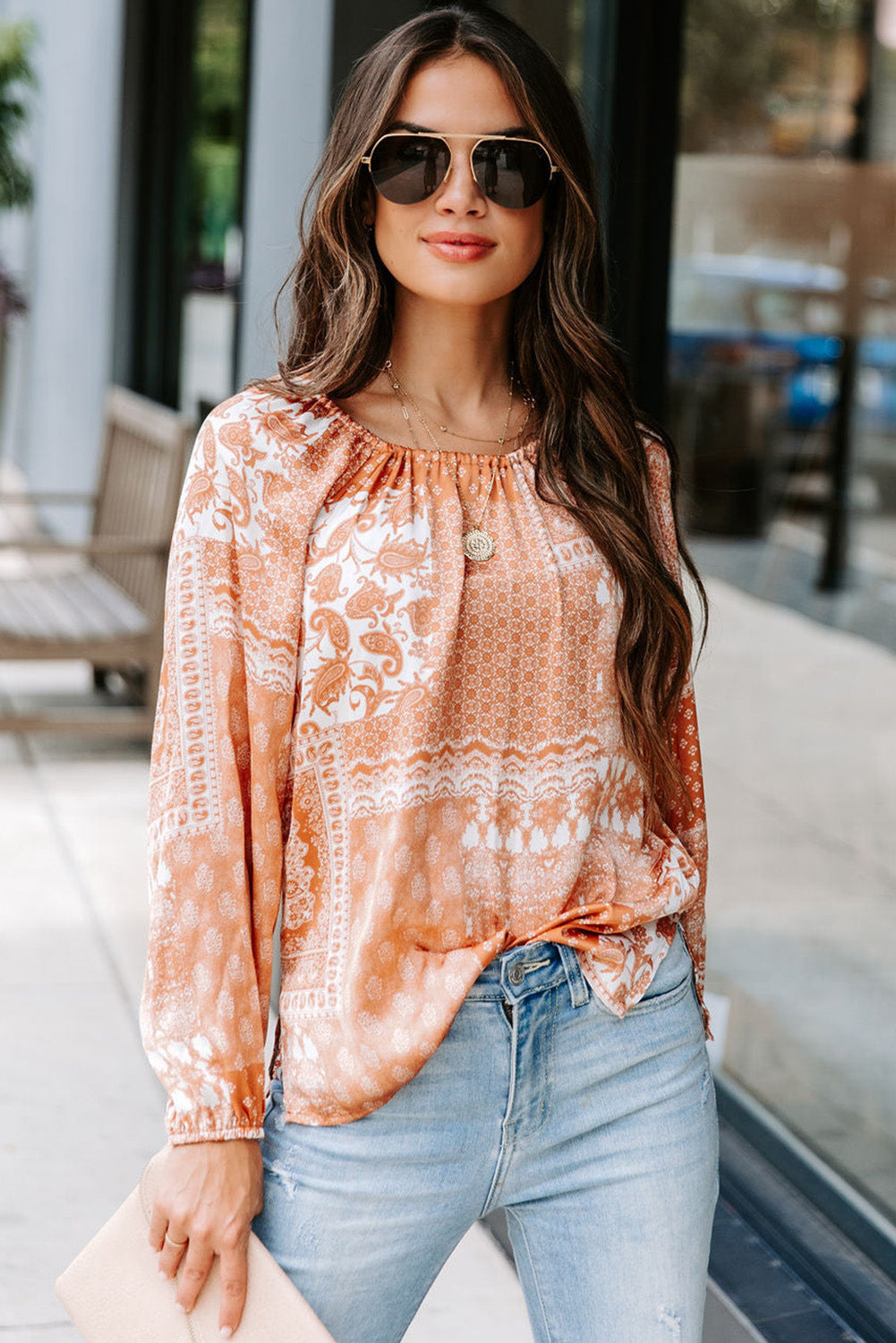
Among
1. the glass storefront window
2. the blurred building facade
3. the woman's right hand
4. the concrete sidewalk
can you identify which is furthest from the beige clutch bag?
the glass storefront window

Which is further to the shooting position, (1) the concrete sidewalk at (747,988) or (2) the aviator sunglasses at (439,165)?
(1) the concrete sidewalk at (747,988)

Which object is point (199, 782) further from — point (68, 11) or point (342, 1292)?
point (68, 11)

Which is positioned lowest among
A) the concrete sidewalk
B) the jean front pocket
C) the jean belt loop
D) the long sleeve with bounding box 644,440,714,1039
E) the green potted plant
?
the concrete sidewalk

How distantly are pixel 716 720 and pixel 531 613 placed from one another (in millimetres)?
2202

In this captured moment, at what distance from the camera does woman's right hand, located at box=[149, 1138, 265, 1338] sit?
1.54m

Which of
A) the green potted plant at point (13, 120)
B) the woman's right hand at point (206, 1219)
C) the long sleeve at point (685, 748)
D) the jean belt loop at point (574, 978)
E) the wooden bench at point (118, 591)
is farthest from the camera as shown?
the green potted plant at point (13, 120)

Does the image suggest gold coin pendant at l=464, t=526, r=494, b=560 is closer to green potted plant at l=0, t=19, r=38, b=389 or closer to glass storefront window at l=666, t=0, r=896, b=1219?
glass storefront window at l=666, t=0, r=896, b=1219

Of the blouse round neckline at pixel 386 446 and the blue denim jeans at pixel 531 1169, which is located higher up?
the blouse round neckline at pixel 386 446

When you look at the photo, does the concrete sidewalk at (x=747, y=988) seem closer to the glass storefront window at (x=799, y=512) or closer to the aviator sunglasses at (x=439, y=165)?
the glass storefront window at (x=799, y=512)

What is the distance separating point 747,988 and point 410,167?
7.96ft

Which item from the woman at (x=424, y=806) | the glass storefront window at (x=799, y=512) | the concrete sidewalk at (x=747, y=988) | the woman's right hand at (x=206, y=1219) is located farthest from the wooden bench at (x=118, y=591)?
the woman's right hand at (x=206, y=1219)

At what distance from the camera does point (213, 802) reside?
1585mm

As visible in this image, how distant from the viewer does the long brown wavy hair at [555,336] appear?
1.73 metres

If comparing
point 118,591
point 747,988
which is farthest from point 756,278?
point 118,591
